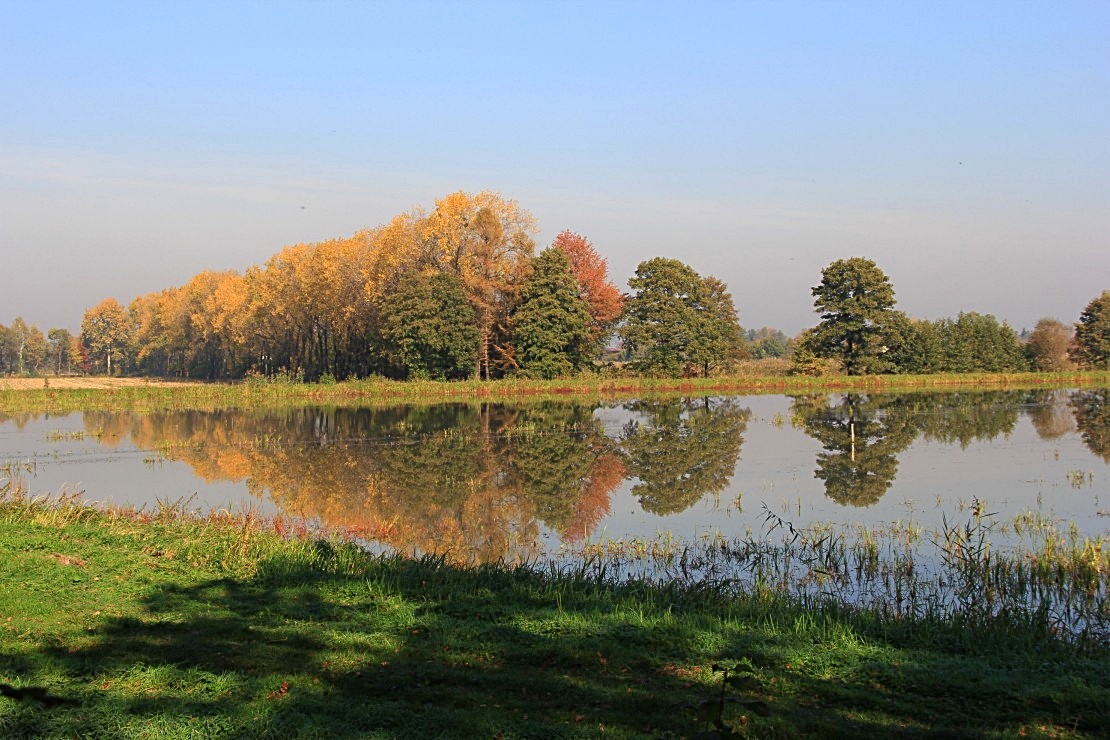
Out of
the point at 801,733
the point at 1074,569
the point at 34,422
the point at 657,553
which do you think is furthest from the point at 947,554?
the point at 34,422

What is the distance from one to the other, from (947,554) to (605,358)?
6144 centimetres

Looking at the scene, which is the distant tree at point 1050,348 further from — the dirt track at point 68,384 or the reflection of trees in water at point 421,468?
the dirt track at point 68,384

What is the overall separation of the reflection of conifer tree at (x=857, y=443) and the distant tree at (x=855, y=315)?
2054 centimetres

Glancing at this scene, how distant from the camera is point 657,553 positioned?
41.5 ft

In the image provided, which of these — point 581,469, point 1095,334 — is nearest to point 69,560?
point 581,469

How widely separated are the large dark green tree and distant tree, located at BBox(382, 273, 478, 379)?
1195 centimetres

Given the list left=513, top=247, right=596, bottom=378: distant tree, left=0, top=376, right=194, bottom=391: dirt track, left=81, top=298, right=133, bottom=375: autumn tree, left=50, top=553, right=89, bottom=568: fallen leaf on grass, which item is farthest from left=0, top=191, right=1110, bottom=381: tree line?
left=81, top=298, right=133, bottom=375: autumn tree

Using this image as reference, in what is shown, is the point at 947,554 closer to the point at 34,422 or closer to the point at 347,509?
the point at 347,509

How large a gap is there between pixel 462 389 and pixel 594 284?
1790cm

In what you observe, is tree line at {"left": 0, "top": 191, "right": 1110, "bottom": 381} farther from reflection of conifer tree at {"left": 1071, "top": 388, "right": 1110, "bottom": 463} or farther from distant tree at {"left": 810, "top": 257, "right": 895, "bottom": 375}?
reflection of conifer tree at {"left": 1071, "top": 388, "right": 1110, "bottom": 463}

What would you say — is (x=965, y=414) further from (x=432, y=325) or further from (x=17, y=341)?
(x=17, y=341)

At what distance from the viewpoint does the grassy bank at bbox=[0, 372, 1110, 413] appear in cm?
4938

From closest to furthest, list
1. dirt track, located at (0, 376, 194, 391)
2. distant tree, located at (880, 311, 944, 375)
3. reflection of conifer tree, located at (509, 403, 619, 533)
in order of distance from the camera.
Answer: reflection of conifer tree, located at (509, 403, 619, 533) → dirt track, located at (0, 376, 194, 391) → distant tree, located at (880, 311, 944, 375)

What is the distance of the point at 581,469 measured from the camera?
22.3 m
